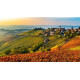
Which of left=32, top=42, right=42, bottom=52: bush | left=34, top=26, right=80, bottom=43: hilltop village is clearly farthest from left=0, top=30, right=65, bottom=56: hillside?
left=34, top=26, right=80, bottom=43: hilltop village

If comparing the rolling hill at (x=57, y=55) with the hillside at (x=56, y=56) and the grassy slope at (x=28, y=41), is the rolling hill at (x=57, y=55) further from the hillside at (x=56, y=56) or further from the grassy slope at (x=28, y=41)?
the grassy slope at (x=28, y=41)

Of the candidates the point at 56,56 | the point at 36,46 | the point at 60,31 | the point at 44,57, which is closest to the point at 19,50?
the point at 36,46

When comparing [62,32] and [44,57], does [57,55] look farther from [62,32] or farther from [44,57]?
[62,32]

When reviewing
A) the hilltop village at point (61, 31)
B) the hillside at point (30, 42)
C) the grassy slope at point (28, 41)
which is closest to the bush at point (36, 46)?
the hillside at point (30, 42)

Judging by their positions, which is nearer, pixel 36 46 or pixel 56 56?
pixel 36 46

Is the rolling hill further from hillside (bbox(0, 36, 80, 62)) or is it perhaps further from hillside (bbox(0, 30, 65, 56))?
hillside (bbox(0, 30, 65, 56))

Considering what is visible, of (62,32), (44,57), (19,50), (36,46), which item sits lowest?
(44,57)
